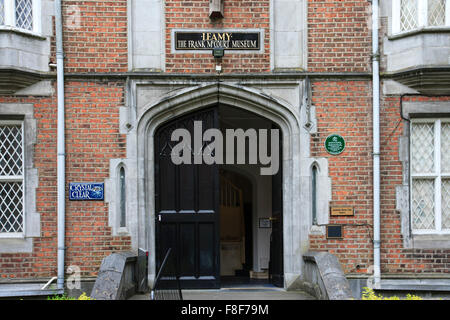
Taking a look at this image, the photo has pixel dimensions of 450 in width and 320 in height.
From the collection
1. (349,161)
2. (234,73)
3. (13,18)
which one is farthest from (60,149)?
(349,161)

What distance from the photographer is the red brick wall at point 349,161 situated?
9352 millimetres

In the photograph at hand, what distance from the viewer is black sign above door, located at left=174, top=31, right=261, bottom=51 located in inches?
372

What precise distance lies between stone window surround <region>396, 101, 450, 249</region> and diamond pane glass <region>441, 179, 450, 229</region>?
0.72 feet

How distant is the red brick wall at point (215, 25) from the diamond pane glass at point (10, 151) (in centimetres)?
270

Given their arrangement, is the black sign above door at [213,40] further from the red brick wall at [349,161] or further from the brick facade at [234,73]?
the red brick wall at [349,161]

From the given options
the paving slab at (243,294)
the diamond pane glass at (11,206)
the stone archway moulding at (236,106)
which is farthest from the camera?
the stone archway moulding at (236,106)

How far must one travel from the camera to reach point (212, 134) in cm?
969

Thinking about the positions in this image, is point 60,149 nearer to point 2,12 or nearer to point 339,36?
point 2,12

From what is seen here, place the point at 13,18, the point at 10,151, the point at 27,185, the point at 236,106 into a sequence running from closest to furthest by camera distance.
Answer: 1. the point at 13,18
2. the point at 27,185
3. the point at 10,151
4. the point at 236,106

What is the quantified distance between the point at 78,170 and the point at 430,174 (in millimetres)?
5697

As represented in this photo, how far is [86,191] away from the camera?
923 cm

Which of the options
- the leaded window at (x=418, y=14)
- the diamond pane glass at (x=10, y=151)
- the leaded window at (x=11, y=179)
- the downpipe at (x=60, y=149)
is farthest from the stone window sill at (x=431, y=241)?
the diamond pane glass at (x=10, y=151)

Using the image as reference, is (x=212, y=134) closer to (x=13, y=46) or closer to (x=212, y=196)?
(x=212, y=196)

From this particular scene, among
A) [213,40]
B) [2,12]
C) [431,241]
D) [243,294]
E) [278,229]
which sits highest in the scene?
[2,12]
